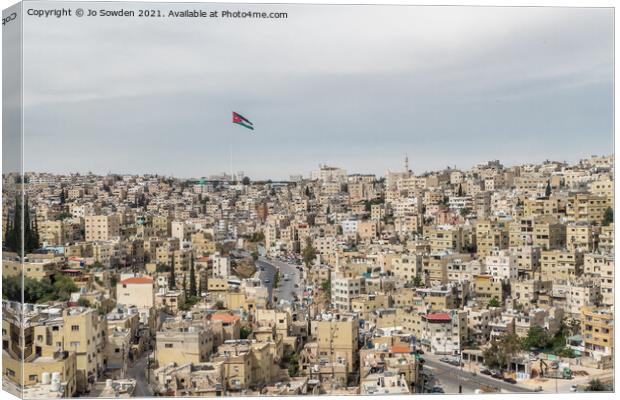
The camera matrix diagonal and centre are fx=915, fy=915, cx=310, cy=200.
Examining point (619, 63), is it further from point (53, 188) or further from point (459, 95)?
point (53, 188)

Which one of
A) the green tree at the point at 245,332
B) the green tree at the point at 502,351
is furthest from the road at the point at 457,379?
the green tree at the point at 245,332

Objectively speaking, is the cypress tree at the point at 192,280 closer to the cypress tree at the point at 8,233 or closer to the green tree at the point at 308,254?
the green tree at the point at 308,254

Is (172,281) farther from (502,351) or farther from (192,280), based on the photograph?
(502,351)

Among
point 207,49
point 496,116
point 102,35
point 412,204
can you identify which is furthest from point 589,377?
point 412,204

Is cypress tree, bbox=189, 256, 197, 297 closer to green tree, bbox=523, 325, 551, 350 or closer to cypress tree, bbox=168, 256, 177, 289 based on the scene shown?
cypress tree, bbox=168, 256, 177, 289

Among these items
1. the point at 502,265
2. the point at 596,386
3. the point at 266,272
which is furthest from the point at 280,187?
the point at 596,386

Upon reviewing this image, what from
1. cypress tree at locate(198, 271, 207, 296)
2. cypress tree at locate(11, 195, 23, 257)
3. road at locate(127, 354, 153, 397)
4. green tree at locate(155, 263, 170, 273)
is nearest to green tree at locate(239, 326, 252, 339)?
road at locate(127, 354, 153, 397)
